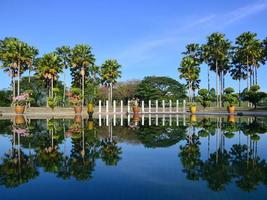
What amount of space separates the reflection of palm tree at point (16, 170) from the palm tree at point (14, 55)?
143 ft

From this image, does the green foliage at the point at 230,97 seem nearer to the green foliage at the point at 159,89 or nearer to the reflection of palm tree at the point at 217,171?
the reflection of palm tree at the point at 217,171

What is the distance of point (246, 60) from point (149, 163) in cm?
5580

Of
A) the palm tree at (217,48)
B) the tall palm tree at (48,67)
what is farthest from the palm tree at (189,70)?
the tall palm tree at (48,67)

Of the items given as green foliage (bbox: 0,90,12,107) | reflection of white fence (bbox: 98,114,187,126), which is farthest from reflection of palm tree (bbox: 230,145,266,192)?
green foliage (bbox: 0,90,12,107)

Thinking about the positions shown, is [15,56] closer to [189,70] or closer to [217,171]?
[189,70]

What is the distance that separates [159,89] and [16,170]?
82122 millimetres

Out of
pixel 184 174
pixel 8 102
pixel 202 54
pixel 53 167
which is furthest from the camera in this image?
pixel 202 54

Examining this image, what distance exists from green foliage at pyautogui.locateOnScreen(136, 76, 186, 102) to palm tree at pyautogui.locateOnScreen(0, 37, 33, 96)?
33.6 meters

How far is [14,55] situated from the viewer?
50.8 meters

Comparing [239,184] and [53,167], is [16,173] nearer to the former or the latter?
[53,167]

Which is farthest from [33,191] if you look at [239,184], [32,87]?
[32,87]

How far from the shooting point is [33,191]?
5.55m

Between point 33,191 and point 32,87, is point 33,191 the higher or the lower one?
the lower one

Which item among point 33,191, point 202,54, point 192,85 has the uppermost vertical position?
point 202,54
